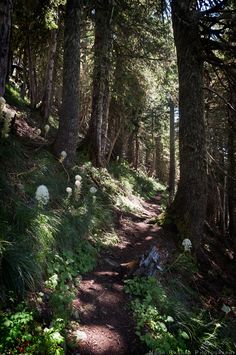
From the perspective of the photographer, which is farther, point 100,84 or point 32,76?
point 32,76

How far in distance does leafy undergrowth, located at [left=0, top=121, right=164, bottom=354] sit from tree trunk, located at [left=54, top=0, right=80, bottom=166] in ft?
1.97

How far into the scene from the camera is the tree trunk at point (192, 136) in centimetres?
732

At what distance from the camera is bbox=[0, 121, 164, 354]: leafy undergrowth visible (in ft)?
9.21

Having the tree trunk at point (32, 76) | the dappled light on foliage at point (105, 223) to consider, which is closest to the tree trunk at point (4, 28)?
the dappled light on foliage at point (105, 223)

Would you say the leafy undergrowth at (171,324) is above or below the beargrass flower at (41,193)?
below

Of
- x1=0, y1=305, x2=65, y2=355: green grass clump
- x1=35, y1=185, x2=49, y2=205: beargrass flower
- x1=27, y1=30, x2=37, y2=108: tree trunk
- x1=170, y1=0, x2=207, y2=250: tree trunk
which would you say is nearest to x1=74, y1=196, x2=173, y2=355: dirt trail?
x1=0, y1=305, x2=65, y2=355: green grass clump

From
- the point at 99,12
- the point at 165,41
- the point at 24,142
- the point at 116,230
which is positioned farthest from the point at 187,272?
the point at 165,41

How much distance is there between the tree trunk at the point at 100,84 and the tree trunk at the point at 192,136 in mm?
2412

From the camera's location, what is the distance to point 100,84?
33.9ft

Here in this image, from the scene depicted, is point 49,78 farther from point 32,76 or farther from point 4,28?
point 4,28

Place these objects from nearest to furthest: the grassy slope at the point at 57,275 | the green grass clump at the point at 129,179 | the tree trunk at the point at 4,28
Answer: the grassy slope at the point at 57,275, the tree trunk at the point at 4,28, the green grass clump at the point at 129,179

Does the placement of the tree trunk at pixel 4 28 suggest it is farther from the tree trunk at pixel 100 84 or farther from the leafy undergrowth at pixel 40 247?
the tree trunk at pixel 100 84

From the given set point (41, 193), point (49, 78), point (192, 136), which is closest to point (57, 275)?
point (41, 193)

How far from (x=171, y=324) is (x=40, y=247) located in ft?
7.17
